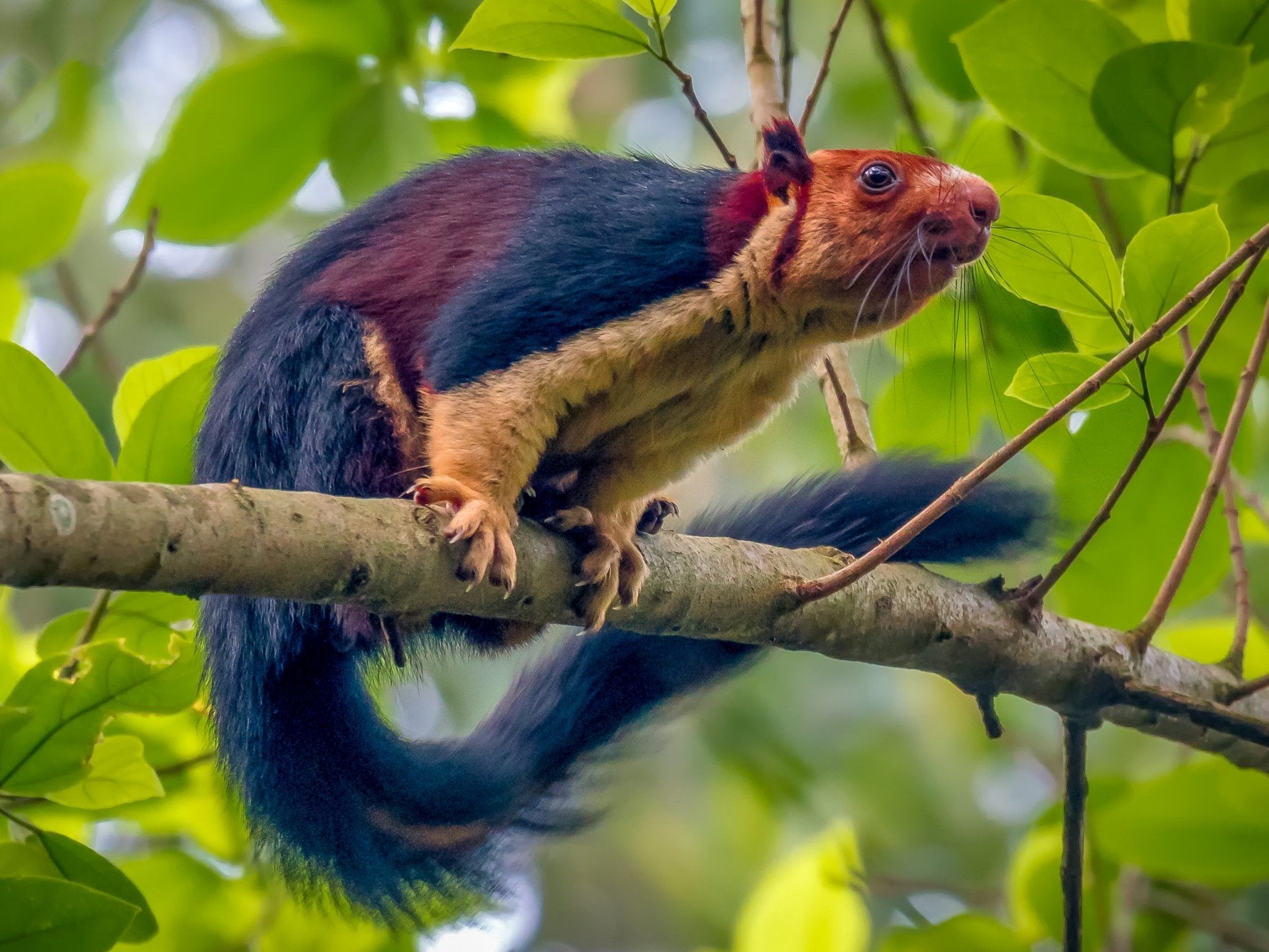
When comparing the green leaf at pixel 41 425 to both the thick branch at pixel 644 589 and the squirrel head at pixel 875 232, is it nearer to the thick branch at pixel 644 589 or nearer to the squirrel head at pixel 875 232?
the thick branch at pixel 644 589

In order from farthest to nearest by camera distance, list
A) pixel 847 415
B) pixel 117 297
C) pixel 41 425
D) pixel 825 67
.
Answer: pixel 847 415
pixel 825 67
pixel 117 297
pixel 41 425

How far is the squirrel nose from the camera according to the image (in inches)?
85.5

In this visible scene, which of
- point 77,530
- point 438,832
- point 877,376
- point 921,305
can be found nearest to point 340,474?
point 438,832

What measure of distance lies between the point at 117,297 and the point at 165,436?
412 mm

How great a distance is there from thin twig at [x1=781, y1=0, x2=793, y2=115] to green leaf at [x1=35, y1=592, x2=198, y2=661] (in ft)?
5.46

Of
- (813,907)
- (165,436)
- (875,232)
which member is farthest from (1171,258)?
(165,436)

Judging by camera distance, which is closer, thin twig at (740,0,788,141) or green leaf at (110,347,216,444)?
green leaf at (110,347,216,444)

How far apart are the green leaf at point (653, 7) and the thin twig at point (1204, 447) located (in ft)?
4.05

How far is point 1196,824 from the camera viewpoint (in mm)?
2299

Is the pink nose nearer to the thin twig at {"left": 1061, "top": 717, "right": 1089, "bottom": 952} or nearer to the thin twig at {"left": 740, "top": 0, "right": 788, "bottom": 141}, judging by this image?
the thin twig at {"left": 740, "top": 0, "right": 788, "bottom": 141}

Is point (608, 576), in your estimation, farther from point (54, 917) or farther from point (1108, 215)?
point (1108, 215)

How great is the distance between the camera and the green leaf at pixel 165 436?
2133 millimetres

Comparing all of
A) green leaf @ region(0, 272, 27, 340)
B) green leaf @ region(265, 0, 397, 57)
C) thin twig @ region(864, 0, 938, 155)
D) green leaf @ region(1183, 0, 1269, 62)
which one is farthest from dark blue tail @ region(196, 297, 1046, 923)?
green leaf @ region(1183, 0, 1269, 62)

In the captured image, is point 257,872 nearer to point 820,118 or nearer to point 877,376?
point 877,376
